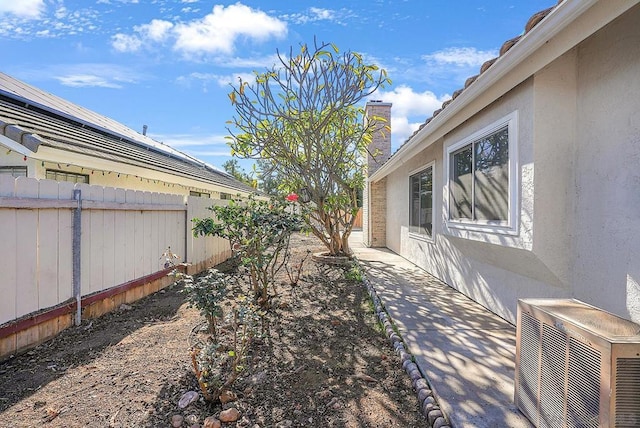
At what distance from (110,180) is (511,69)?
774 cm

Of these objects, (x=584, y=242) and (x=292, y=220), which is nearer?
(x=584, y=242)

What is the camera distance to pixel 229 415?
98.6 inches

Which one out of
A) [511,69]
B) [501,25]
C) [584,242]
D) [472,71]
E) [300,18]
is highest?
[300,18]

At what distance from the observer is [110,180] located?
745 centimetres

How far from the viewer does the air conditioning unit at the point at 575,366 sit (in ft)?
5.50

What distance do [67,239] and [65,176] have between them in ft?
10.4

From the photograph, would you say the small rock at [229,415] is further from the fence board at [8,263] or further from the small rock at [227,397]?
the fence board at [8,263]

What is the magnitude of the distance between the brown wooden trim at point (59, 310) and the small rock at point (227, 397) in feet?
7.53

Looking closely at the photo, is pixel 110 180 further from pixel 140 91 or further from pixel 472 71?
pixel 140 91

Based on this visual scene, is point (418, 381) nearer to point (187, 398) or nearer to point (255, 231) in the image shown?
point (187, 398)

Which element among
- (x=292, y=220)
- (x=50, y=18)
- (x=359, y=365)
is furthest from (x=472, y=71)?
(x=50, y=18)

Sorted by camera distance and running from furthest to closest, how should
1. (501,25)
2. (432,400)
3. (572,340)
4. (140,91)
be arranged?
(140,91), (501,25), (432,400), (572,340)

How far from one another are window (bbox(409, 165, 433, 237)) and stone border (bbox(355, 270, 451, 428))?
3799 mm

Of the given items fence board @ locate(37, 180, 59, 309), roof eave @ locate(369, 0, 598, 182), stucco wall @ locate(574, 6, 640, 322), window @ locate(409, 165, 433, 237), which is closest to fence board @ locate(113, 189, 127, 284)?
fence board @ locate(37, 180, 59, 309)
